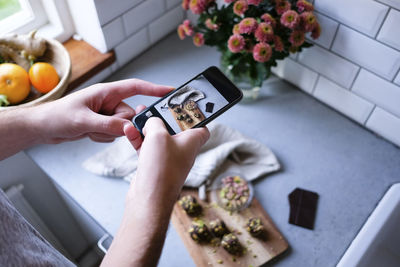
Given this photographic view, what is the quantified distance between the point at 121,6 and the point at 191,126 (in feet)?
1.51

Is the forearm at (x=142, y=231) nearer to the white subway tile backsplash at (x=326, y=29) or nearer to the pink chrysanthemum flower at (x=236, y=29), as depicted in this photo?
the pink chrysanthemum flower at (x=236, y=29)

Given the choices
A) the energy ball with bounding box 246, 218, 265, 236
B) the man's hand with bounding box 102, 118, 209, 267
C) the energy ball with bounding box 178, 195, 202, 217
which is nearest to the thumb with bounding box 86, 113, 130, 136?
the man's hand with bounding box 102, 118, 209, 267

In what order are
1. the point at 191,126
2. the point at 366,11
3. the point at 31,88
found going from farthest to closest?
the point at 31,88
the point at 366,11
the point at 191,126

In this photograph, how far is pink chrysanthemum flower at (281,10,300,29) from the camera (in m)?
0.71

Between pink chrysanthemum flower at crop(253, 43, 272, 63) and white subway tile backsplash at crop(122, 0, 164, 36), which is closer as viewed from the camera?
pink chrysanthemum flower at crop(253, 43, 272, 63)

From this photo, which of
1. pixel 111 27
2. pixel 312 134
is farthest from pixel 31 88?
pixel 312 134

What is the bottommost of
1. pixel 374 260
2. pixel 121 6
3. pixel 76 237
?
pixel 76 237

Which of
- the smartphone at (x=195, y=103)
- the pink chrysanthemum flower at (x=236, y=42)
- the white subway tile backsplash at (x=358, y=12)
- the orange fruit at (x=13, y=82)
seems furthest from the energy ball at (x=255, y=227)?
the orange fruit at (x=13, y=82)

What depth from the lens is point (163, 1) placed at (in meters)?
0.99

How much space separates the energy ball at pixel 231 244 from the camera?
0.68 metres

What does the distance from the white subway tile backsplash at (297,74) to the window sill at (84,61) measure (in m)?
0.49

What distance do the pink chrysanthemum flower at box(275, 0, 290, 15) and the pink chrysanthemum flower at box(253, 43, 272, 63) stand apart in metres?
0.09

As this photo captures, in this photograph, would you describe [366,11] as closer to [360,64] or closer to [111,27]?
[360,64]

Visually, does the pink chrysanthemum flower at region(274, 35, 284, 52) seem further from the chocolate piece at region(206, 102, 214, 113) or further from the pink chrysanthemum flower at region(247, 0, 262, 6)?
the chocolate piece at region(206, 102, 214, 113)
